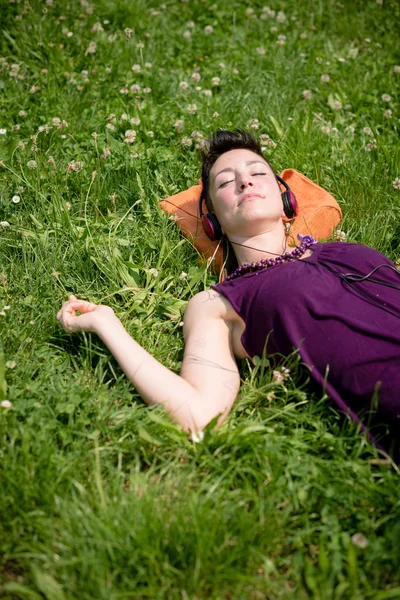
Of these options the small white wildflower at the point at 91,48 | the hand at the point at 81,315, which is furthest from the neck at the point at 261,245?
the small white wildflower at the point at 91,48

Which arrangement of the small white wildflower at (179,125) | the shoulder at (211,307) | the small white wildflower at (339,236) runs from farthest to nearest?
the small white wildflower at (179,125) < the small white wildflower at (339,236) < the shoulder at (211,307)

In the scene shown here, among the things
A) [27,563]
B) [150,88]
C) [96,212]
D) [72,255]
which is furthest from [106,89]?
[27,563]

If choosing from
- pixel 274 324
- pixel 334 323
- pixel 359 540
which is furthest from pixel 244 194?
pixel 359 540

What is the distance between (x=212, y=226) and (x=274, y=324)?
38.8 inches

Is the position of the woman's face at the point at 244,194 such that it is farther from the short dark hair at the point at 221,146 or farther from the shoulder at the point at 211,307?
the shoulder at the point at 211,307

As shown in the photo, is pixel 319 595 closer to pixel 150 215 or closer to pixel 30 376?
pixel 30 376

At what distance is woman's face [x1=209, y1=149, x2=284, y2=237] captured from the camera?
12.7 feet

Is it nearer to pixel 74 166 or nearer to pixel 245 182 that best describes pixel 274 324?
pixel 245 182

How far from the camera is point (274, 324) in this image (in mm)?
3424

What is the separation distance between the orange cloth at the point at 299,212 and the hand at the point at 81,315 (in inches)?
40.1

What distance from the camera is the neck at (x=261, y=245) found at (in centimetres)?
391

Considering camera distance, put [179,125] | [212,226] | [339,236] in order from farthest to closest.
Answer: [179,125] < [339,236] < [212,226]

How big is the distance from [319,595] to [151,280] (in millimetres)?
2294

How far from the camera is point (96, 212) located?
4496 mm
